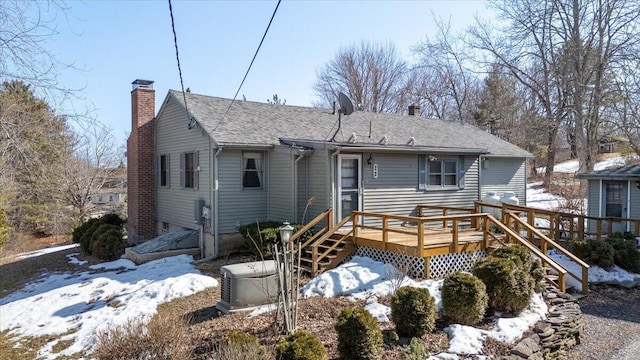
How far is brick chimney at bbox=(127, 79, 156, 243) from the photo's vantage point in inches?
627

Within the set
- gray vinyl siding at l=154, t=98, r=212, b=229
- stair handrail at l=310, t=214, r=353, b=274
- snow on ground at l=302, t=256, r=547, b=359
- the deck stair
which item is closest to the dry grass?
snow on ground at l=302, t=256, r=547, b=359

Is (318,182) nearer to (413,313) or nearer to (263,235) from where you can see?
(263,235)

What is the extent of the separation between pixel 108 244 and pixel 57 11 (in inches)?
391

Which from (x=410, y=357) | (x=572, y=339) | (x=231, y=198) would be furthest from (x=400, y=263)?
(x=231, y=198)

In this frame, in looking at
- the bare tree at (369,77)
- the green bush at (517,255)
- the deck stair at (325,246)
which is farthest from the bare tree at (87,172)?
the green bush at (517,255)

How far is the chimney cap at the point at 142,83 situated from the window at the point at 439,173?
9899mm

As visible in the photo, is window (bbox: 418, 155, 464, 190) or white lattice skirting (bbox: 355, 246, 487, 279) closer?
white lattice skirting (bbox: 355, 246, 487, 279)

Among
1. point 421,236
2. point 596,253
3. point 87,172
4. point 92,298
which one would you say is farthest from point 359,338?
point 87,172

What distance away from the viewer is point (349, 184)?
Answer: 1170 centimetres

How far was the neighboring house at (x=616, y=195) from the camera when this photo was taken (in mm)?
13289

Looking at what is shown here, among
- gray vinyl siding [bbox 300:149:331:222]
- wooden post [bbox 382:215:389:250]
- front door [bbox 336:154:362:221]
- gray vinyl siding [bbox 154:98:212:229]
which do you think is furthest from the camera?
gray vinyl siding [bbox 154:98:212:229]

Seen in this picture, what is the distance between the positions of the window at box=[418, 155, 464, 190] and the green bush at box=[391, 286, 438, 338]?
25.4 ft

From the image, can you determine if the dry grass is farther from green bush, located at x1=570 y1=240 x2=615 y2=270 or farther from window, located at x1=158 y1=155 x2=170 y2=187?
window, located at x1=158 y1=155 x2=170 y2=187

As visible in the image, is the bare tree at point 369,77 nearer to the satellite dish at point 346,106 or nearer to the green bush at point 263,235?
the satellite dish at point 346,106
